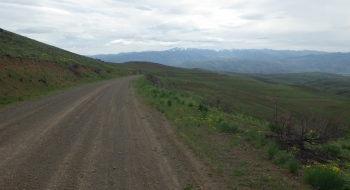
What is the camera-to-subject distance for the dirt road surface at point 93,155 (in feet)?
19.1

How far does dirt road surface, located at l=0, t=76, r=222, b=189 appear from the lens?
5.84 m

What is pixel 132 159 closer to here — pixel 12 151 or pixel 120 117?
pixel 12 151

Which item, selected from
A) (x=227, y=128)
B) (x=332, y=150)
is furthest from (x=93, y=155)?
(x=332, y=150)

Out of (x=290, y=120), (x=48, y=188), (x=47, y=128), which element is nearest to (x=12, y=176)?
(x=48, y=188)

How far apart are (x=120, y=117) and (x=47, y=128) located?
3691 mm

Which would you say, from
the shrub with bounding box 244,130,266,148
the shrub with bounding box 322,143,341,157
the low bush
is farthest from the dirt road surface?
the shrub with bounding box 322,143,341,157

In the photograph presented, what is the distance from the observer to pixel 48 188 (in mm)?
5398

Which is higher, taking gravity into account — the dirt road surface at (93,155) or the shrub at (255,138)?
the dirt road surface at (93,155)

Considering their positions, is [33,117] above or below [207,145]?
above

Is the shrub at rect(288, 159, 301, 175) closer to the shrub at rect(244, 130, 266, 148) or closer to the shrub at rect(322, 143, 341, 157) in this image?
the shrub at rect(244, 130, 266, 148)

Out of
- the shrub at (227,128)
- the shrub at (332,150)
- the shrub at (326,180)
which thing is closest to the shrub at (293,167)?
the shrub at (326,180)

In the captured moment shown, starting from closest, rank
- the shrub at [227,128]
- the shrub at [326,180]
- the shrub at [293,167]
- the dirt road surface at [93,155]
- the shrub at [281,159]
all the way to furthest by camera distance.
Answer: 1. the shrub at [326,180]
2. the dirt road surface at [93,155]
3. the shrub at [293,167]
4. the shrub at [281,159]
5. the shrub at [227,128]

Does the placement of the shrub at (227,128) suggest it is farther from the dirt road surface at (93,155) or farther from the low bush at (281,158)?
the low bush at (281,158)

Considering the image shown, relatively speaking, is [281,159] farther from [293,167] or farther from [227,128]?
[227,128]
